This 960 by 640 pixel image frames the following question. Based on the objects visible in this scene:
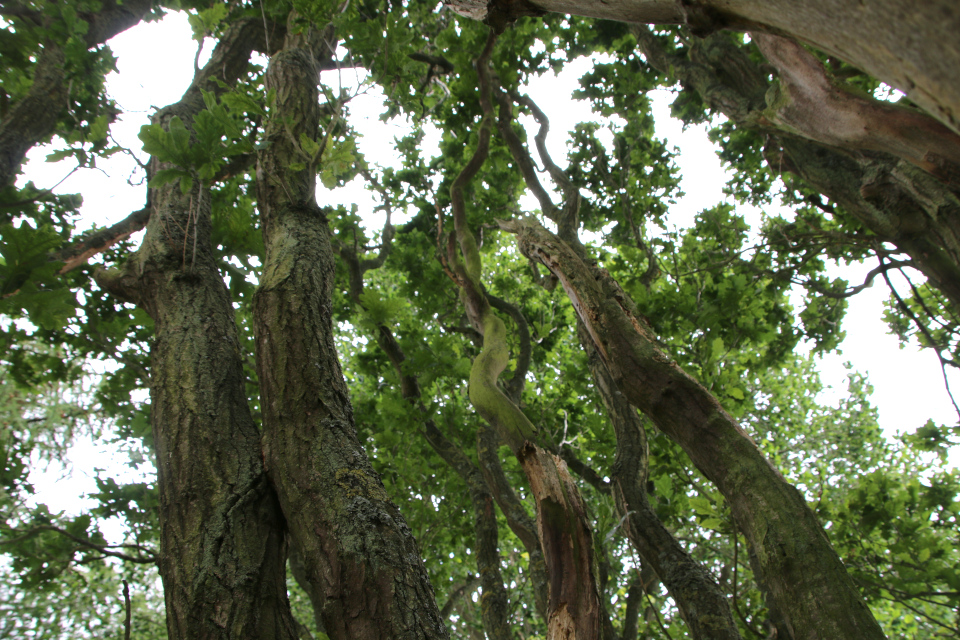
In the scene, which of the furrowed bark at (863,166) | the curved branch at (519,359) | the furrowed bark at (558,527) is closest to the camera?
the furrowed bark at (558,527)

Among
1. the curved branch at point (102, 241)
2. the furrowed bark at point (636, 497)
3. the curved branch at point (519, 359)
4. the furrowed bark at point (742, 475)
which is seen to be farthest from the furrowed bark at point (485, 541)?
the curved branch at point (102, 241)

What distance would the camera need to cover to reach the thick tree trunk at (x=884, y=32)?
22.2 inches

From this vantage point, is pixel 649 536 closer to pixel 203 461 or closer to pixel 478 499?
pixel 478 499

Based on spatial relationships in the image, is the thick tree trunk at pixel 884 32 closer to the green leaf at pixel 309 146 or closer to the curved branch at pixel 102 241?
the green leaf at pixel 309 146

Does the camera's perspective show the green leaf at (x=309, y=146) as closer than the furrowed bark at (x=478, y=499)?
Yes

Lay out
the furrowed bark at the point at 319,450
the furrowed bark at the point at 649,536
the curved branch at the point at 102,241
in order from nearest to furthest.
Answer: the furrowed bark at the point at 319,450 < the furrowed bark at the point at 649,536 < the curved branch at the point at 102,241

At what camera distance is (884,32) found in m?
0.63

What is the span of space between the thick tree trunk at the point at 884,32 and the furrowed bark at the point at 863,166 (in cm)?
87

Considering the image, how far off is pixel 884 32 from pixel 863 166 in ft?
12.0

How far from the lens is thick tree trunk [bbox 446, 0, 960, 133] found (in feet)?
1.85

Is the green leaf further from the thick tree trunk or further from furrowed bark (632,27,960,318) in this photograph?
furrowed bark (632,27,960,318)

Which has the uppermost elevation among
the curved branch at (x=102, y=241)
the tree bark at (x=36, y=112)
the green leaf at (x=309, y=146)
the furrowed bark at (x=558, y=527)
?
the tree bark at (x=36, y=112)

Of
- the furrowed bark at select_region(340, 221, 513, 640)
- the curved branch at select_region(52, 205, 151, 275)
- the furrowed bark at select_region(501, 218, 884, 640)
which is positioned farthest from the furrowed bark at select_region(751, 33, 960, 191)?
the curved branch at select_region(52, 205, 151, 275)

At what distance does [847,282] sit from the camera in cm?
599
